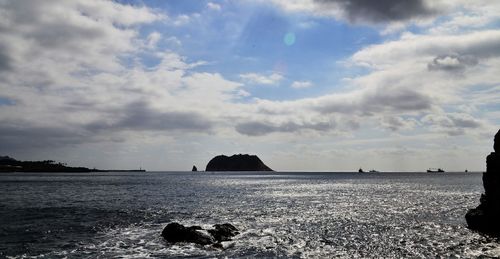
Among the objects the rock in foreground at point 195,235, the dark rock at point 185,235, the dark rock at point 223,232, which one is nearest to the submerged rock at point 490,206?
the dark rock at point 223,232

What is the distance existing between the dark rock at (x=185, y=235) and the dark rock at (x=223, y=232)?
4.43 ft

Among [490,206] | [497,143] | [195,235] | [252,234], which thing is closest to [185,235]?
[195,235]

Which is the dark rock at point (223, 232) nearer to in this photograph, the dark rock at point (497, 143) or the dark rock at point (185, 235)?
the dark rock at point (185, 235)

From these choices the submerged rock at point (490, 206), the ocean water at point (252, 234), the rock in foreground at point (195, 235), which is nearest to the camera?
the ocean water at point (252, 234)

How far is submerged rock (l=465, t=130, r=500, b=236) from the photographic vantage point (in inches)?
1807

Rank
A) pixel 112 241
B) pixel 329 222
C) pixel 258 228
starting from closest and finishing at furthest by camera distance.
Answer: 1. pixel 112 241
2. pixel 258 228
3. pixel 329 222

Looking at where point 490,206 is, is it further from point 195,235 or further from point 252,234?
point 195,235

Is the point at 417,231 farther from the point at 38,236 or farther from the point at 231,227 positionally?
the point at 38,236

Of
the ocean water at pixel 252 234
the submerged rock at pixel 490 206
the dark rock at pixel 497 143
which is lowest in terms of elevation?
the ocean water at pixel 252 234

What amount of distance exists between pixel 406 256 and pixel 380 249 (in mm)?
3046

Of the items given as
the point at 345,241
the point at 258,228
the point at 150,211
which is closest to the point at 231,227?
the point at 258,228

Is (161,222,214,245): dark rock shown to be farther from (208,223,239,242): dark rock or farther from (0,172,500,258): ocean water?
(208,223,239,242): dark rock

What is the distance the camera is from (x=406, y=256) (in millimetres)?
32656

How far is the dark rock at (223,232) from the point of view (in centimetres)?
3941
